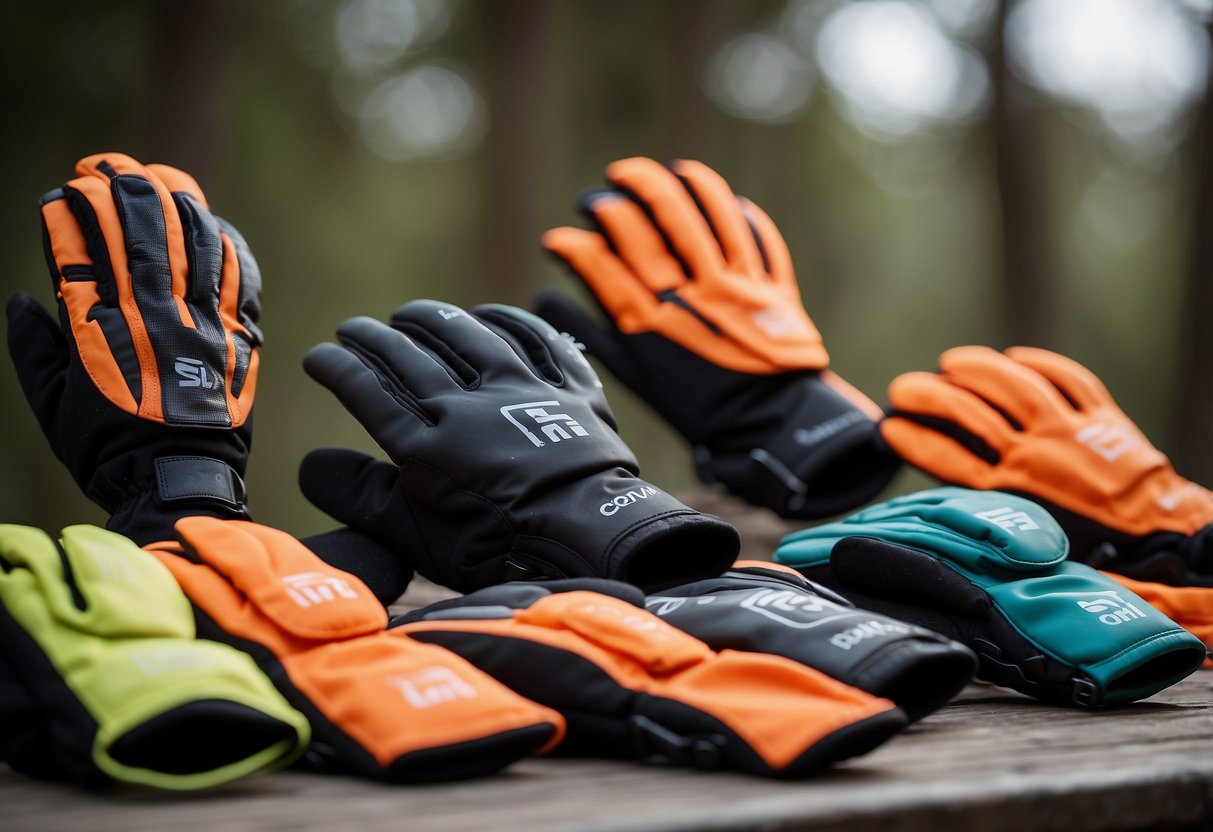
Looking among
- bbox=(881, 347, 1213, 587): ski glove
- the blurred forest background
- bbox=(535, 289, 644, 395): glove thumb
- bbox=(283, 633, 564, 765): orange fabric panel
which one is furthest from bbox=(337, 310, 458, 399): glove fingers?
the blurred forest background

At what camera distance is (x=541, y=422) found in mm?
1532

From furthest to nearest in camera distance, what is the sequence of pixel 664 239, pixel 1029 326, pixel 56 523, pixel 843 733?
pixel 56 523
pixel 1029 326
pixel 664 239
pixel 843 733

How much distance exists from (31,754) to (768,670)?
63 centimetres

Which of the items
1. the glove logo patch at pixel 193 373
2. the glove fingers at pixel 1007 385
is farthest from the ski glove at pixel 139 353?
the glove fingers at pixel 1007 385

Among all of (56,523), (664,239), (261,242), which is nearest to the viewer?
(664,239)

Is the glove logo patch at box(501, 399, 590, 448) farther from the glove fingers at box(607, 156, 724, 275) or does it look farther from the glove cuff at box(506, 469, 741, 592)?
the glove fingers at box(607, 156, 724, 275)

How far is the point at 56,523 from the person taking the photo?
6758mm

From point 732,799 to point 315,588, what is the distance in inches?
18.0

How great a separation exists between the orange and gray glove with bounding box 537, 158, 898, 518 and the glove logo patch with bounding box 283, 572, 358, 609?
1194 mm

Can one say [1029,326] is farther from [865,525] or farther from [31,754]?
[31,754]

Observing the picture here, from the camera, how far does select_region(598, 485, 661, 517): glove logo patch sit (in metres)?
1.45

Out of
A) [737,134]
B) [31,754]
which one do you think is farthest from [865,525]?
[737,134]

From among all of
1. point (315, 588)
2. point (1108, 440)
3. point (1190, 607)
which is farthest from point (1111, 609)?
point (315, 588)

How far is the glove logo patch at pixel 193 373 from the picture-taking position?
1666 mm
